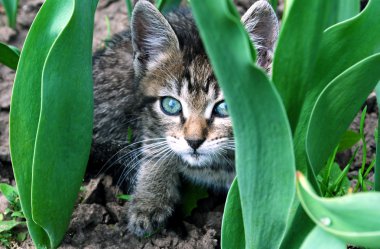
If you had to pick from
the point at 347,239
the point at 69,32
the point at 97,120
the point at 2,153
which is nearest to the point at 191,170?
the point at 97,120

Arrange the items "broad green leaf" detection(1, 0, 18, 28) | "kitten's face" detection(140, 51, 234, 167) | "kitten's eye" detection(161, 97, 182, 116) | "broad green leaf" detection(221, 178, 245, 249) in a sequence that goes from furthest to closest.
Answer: "broad green leaf" detection(1, 0, 18, 28), "kitten's eye" detection(161, 97, 182, 116), "kitten's face" detection(140, 51, 234, 167), "broad green leaf" detection(221, 178, 245, 249)

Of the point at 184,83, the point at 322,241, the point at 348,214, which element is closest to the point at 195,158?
the point at 184,83

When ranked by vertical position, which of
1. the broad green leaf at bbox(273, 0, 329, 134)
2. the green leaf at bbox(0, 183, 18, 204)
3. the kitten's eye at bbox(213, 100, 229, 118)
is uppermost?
the broad green leaf at bbox(273, 0, 329, 134)

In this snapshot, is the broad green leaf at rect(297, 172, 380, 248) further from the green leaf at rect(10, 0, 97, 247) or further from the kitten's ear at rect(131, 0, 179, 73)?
the kitten's ear at rect(131, 0, 179, 73)

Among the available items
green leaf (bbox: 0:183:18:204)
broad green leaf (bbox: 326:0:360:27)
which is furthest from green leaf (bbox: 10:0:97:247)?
broad green leaf (bbox: 326:0:360:27)

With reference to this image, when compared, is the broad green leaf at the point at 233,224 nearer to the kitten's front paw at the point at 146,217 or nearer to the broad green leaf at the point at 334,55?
the broad green leaf at the point at 334,55

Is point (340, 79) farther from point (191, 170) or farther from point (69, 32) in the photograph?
point (191, 170)

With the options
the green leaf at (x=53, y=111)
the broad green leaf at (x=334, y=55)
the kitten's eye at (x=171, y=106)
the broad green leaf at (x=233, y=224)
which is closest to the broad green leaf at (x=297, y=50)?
the broad green leaf at (x=334, y=55)

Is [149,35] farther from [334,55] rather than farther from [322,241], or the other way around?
[322,241]
